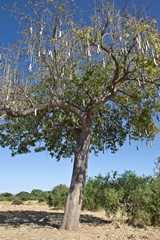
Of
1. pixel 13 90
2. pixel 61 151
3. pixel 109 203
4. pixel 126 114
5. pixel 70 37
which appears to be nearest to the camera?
pixel 70 37

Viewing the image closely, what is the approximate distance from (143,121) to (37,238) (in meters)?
6.13

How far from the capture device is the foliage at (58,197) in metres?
21.1

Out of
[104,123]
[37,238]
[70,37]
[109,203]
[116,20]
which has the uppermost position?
[116,20]

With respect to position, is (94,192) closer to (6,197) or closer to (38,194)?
(6,197)

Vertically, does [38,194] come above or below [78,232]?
above

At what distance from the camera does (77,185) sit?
36.6ft

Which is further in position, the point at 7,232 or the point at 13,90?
the point at 13,90

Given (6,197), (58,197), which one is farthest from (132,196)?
(6,197)

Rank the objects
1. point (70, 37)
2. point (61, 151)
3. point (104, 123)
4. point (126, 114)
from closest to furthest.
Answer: point (70, 37) < point (126, 114) < point (104, 123) < point (61, 151)

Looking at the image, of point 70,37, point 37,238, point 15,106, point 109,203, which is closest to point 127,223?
point 109,203

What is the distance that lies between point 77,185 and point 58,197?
1123 centimetres

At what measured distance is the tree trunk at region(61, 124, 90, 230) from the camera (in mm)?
10773

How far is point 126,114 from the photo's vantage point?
1405cm

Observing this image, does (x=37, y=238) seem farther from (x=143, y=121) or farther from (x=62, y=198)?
(x=62, y=198)
